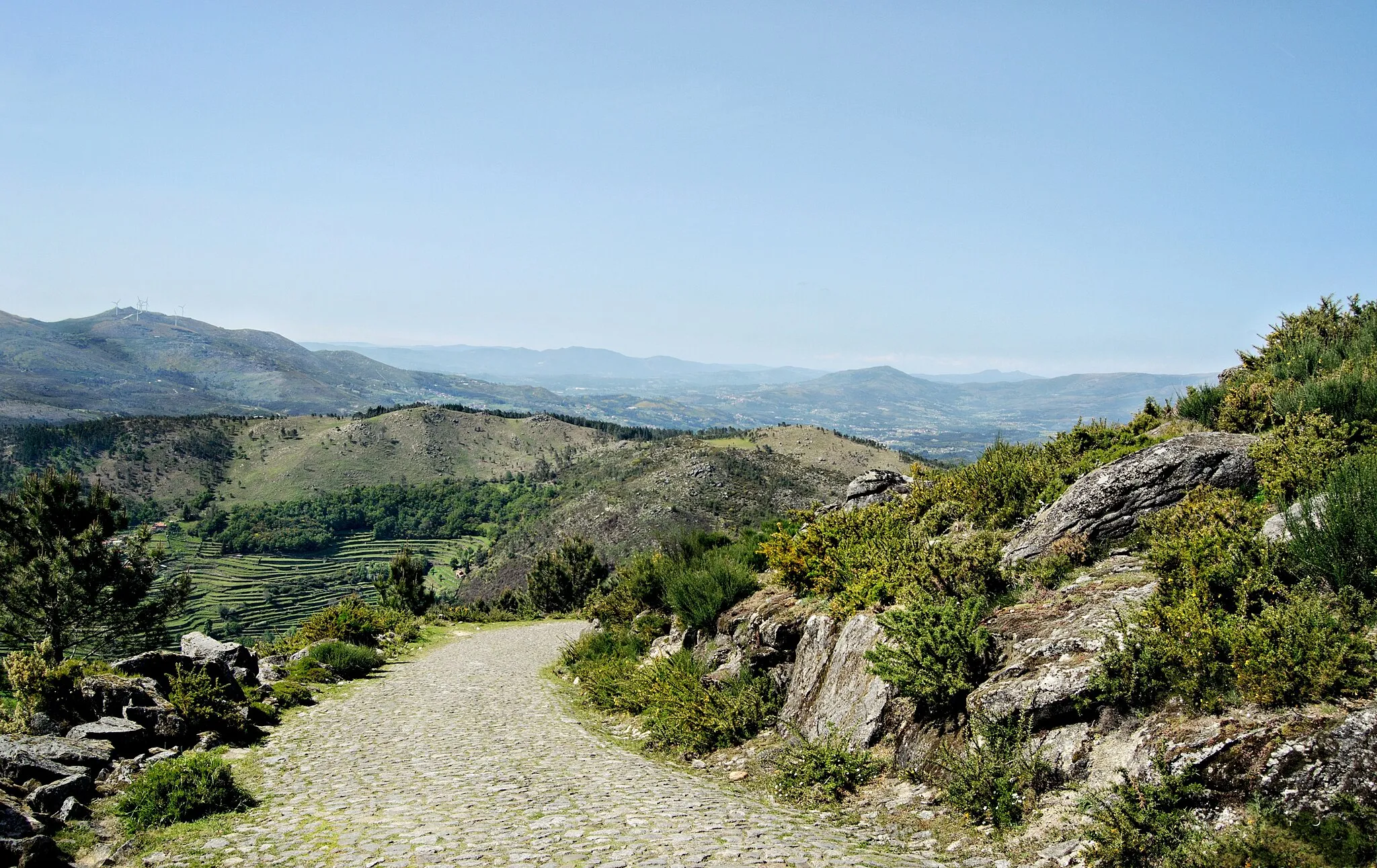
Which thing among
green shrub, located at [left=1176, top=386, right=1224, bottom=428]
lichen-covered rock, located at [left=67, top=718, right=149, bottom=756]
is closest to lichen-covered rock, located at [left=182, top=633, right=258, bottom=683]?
lichen-covered rock, located at [left=67, top=718, right=149, bottom=756]

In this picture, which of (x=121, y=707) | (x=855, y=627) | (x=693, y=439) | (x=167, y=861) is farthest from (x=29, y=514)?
(x=693, y=439)

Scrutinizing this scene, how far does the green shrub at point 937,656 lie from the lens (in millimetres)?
6871

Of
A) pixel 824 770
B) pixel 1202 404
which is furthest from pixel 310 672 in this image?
pixel 1202 404

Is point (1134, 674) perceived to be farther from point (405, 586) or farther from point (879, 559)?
point (405, 586)

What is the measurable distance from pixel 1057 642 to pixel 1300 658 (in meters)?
1.99

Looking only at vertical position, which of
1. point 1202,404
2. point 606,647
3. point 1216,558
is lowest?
point 606,647

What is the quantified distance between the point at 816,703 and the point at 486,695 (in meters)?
8.71

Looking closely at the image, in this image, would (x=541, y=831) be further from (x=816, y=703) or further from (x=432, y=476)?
(x=432, y=476)

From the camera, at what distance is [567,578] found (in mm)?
43688

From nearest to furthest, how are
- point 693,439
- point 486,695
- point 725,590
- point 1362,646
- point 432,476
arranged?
point 1362,646
point 725,590
point 486,695
point 693,439
point 432,476

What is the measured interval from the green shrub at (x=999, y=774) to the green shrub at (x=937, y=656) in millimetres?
622

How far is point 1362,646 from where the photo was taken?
478cm

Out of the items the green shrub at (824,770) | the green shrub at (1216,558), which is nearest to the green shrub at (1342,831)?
the green shrub at (1216,558)

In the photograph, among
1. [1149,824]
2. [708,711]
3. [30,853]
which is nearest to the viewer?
[1149,824]
